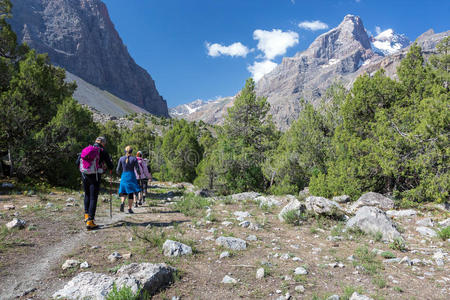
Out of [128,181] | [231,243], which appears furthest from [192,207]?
[231,243]

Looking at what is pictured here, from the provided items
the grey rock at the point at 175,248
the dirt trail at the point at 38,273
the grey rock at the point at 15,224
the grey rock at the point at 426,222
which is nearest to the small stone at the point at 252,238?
the grey rock at the point at 175,248

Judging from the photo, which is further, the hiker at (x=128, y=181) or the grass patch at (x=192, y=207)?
the grass patch at (x=192, y=207)

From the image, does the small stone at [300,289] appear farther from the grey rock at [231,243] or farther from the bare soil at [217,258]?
the grey rock at [231,243]

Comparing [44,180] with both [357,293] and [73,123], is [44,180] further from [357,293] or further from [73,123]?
[357,293]

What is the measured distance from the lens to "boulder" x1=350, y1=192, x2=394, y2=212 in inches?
445

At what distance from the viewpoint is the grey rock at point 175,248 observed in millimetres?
5570

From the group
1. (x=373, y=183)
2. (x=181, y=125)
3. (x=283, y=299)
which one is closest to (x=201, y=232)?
(x=283, y=299)

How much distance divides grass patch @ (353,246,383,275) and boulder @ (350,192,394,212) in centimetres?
550

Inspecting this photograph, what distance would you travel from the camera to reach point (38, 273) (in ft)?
14.5

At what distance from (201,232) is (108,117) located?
127953 millimetres

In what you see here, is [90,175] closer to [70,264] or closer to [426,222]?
[70,264]

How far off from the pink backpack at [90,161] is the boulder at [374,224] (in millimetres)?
8496

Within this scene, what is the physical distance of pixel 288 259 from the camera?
5.59 meters

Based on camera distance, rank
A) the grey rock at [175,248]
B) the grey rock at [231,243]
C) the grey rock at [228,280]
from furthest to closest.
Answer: the grey rock at [231,243] < the grey rock at [175,248] < the grey rock at [228,280]
